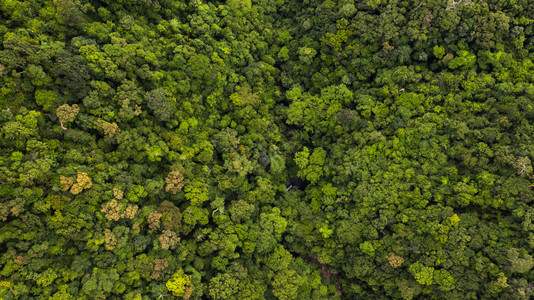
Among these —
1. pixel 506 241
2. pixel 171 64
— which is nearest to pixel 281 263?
pixel 506 241

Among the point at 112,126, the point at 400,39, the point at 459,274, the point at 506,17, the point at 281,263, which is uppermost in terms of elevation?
the point at 506,17

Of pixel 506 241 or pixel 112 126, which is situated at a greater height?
pixel 506 241

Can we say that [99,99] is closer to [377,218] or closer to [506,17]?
[377,218]

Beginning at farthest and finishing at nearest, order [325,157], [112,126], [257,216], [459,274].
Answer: [325,157] → [257,216] → [459,274] → [112,126]

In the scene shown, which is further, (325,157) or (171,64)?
(325,157)

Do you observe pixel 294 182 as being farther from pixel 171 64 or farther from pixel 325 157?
pixel 171 64

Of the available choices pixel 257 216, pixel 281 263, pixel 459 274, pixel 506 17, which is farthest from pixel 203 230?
pixel 506 17

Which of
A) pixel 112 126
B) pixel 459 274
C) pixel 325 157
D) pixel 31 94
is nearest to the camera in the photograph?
pixel 31 94
